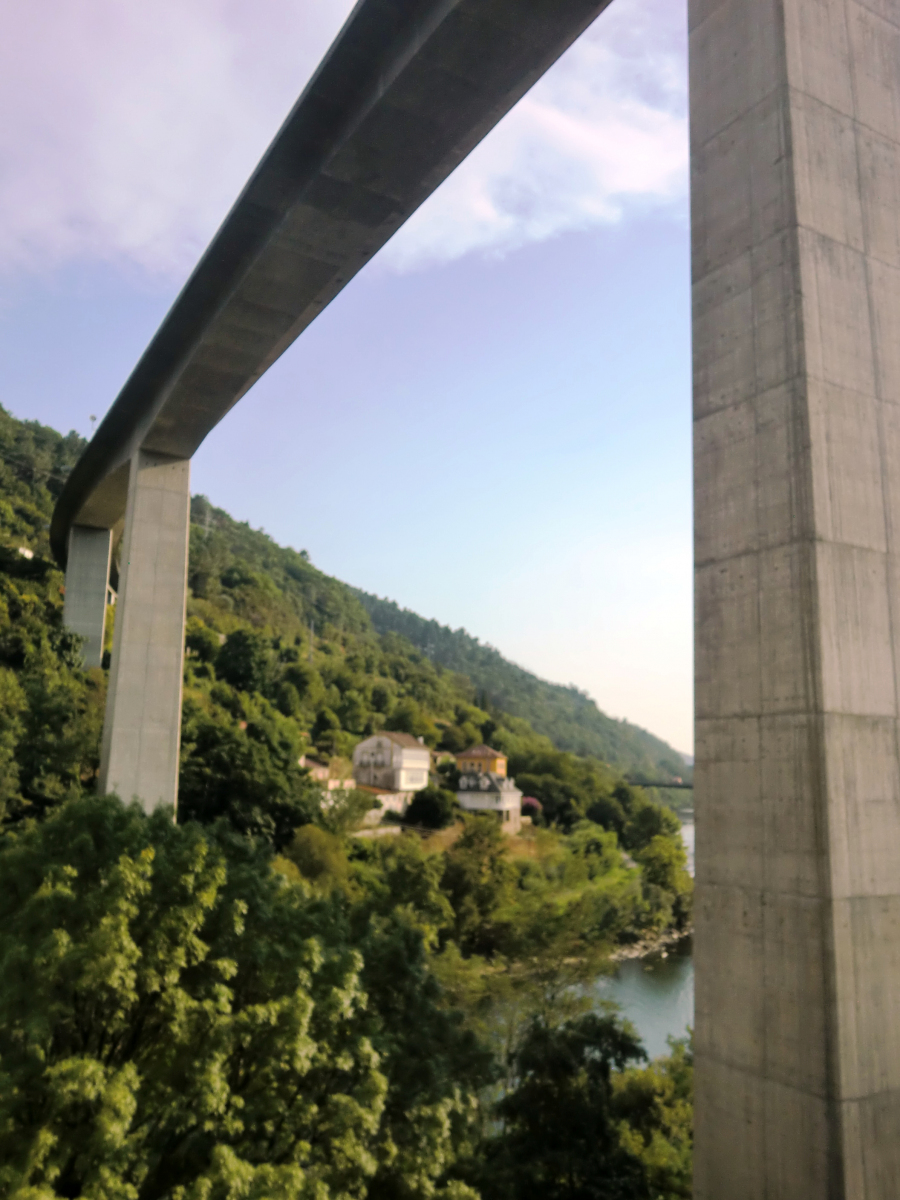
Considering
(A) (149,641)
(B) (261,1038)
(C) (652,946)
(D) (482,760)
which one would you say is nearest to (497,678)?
(D) (482,760)

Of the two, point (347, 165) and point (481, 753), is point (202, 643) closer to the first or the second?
point (481, 753)

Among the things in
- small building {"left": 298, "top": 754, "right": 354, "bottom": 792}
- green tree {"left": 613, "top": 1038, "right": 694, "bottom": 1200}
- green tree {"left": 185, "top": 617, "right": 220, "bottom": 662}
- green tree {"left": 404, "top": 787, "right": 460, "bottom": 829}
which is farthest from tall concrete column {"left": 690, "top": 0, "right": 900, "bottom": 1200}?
green tree {"left": 185, "top": 617, "right": 220, "bottom": 662}

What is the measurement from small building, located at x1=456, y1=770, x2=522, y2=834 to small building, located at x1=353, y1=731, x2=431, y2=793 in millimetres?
3141

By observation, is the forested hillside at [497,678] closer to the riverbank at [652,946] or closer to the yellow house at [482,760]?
the yellow house at [482,760]

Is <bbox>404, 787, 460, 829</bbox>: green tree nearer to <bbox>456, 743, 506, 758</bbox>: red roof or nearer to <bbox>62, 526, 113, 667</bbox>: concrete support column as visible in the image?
<bbox>456, 743, 506, 758</bbox>: red roof

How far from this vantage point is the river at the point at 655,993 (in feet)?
79.8

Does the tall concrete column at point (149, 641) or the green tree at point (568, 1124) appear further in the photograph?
the tall concrete column at point (149, 641)

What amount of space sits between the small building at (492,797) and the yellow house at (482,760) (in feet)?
26.1

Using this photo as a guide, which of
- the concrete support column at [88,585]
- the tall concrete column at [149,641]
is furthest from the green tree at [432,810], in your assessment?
the tall concrete column at [149,641]

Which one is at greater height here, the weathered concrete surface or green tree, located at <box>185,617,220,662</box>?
green tree, located at <box>185,617,220,662</box>

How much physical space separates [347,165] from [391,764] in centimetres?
4893

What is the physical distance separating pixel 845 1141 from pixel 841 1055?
1.28 ft

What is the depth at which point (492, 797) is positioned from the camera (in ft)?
180

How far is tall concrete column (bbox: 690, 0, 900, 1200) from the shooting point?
4.32 meters
